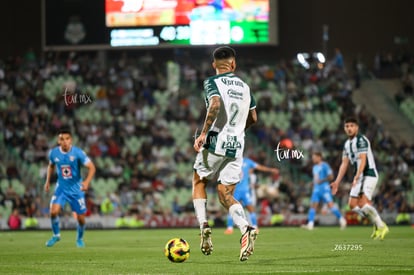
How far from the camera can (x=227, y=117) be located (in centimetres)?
1190

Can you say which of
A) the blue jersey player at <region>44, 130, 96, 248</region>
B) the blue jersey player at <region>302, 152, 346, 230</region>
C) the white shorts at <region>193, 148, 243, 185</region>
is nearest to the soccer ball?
the white shorts at <region>193, 148, 243, 185</region>

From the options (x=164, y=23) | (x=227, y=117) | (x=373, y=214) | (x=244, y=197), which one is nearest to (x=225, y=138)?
(x=227, y=117)

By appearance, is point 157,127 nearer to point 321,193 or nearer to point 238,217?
point 321,193

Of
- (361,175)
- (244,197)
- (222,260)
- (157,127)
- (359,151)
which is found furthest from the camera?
(157,127)

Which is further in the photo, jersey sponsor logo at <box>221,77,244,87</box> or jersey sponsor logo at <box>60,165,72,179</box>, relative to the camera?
jersey sponsor logo at <box>60,165,72,179</box>

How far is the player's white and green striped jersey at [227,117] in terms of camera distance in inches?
466

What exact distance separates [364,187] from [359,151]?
2.64 feet

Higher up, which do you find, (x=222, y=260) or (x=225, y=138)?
(x=225, y=138)

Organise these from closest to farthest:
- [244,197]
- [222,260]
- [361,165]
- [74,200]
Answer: [222,260]
[74,200]
[361,165]
[244,197]

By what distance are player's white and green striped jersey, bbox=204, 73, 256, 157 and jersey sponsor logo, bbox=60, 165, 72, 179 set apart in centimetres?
681

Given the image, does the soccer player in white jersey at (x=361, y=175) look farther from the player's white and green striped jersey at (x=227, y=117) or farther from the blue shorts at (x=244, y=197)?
the player's white and green striped jersey at (x=227, y=117)

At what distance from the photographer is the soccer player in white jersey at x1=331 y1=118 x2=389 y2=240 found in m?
18.5

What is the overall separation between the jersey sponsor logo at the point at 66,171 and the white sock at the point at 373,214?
6000 millimetres

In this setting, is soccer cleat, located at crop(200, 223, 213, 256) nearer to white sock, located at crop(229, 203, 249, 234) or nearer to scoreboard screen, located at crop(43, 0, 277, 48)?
white sock, located at crop(229, 203, 249, 234)
